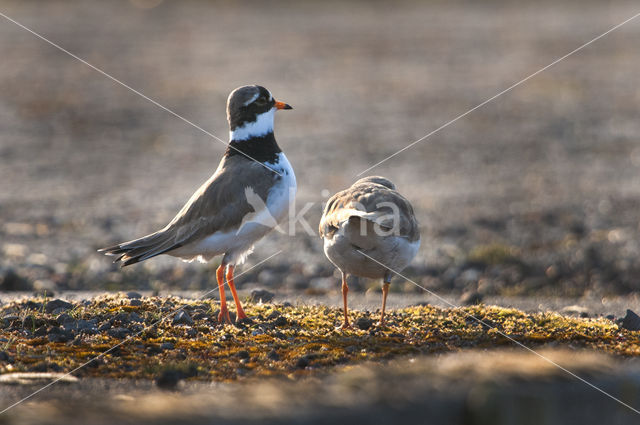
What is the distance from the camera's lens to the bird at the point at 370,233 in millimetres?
6934

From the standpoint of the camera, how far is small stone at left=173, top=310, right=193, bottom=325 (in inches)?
288

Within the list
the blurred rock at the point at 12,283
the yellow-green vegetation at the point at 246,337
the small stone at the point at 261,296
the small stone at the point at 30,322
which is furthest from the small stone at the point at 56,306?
the blurred rock at the point at 12,283

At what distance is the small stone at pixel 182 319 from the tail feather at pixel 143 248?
0.66 meters

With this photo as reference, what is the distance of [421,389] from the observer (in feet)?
A: 18.0

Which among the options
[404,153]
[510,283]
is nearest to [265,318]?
[510,283]

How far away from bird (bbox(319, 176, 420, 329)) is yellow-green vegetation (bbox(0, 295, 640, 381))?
55 centimetres

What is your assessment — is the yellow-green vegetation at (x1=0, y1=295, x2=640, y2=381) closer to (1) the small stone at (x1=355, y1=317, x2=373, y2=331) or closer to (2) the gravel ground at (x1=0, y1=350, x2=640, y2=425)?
(1) the small stone at (x1=355, y1=317, x2=373, y2=331)

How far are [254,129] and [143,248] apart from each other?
5.89ft

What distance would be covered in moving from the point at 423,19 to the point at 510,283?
29.5 m

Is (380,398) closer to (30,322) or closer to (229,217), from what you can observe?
(229,217)

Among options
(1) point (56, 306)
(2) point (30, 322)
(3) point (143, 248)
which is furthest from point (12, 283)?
(3) point (143, 248)

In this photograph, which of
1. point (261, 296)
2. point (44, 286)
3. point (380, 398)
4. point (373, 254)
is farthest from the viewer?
point (44, 286)

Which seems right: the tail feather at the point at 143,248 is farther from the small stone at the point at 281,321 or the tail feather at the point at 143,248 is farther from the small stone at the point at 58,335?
the small stone at the point at 281,321

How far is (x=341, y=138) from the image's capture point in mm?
19672
